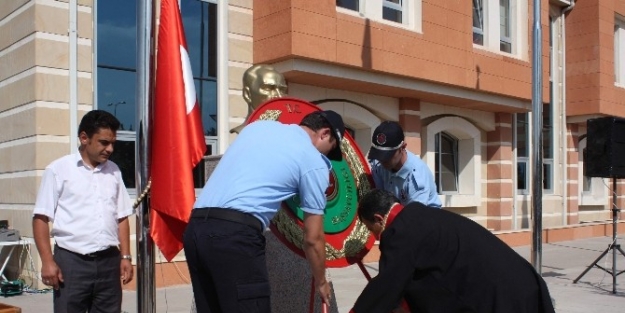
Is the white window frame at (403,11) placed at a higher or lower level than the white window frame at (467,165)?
higher

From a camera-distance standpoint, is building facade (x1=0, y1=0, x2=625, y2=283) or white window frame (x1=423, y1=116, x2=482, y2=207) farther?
white window frame (x1=423, y1=116, x2=482, y2=207)

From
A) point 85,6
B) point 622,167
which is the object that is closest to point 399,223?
point 85,6

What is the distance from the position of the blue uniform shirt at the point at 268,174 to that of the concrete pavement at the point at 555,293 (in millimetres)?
1942

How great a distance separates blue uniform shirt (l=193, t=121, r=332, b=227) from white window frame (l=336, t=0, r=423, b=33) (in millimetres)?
8443

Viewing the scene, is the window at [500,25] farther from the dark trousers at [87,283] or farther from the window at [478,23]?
the dark trousers at [87,283]

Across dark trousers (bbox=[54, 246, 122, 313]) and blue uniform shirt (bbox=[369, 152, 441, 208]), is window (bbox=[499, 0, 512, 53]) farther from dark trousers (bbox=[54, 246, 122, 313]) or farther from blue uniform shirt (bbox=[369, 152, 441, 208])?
dark trousers (bbox=[54, 246, 122, 313])

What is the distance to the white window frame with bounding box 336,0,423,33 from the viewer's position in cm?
1182

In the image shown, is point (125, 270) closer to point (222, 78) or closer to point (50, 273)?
point (50, 273)

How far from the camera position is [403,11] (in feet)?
41.3

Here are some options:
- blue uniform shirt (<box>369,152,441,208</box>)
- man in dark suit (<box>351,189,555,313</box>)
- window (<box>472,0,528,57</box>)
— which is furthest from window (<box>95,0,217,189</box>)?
window (<box>472,0,528,57</box>)

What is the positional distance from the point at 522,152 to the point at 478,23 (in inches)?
148

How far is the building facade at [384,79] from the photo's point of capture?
8.81 metres

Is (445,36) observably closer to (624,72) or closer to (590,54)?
(590,54)

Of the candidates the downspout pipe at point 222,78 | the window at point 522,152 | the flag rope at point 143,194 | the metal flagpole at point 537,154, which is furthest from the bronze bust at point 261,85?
the window at point 522,152
